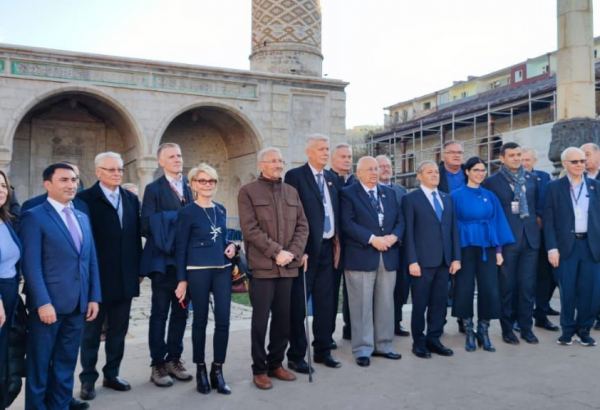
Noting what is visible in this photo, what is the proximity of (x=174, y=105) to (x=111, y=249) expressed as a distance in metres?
12.9

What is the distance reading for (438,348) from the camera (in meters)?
5.37

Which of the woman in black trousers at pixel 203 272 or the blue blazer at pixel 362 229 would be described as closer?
the woman in black trousers at pixel 203 272

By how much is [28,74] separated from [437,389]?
46.5 feet

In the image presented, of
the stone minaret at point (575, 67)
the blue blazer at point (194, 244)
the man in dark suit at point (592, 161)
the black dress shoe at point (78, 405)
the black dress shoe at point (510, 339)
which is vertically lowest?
the black dress shoe at point (78, 405)

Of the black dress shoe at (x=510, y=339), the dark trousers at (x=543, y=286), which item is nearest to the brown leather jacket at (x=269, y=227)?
the black dress shoe at (x=510, y=339)

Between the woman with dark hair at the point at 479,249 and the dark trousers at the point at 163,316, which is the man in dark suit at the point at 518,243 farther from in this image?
the dark trousers at the point at 163,316

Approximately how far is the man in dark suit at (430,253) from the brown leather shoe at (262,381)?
1644mm

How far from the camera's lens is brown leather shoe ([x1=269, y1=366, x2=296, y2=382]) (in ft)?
15.0

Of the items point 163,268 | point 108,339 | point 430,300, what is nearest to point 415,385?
point 430,300

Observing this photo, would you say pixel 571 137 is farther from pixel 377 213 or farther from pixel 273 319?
pixel 273 319

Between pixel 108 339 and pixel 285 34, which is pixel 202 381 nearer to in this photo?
pixel 108 339

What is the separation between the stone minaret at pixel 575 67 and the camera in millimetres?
8227

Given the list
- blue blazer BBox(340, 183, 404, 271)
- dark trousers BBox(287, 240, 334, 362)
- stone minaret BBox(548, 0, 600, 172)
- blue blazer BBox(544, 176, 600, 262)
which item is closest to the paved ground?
dark trousers BBox(287, 240, 334, 362)

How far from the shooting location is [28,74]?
48.5 feet
